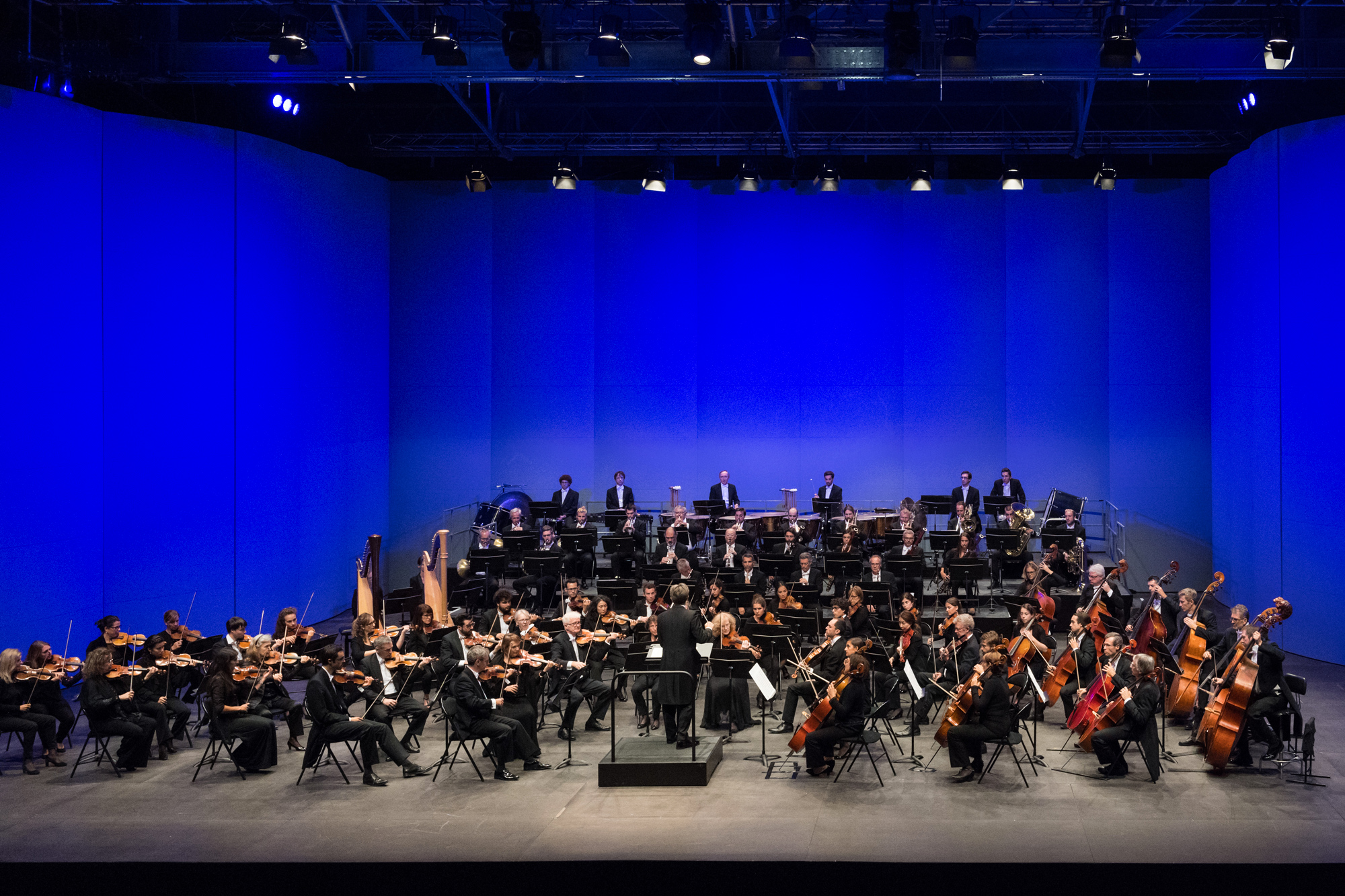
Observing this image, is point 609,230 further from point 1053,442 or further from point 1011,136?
point 1053,442

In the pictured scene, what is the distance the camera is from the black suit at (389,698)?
1036cm

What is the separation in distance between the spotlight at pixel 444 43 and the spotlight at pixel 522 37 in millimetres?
559

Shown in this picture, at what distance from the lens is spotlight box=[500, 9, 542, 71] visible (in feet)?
40.6

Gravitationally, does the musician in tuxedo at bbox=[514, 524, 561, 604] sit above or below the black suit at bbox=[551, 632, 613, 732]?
above

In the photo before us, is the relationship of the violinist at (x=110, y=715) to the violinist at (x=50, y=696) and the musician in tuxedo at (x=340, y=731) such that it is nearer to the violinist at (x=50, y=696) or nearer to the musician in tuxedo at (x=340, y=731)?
the violinist at (x=50, y=696)

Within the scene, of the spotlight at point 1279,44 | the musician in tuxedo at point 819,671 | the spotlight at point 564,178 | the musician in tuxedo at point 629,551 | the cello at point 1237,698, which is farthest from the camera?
the spotlight at point 564,178

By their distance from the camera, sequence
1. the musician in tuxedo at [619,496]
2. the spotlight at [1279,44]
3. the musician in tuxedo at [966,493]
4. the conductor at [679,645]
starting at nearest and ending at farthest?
1. the conductor at [679,645]
2. the spotlight at [1279,44]
3. the musician in tuxedo at [966,493]
4. the musician in tuxedo at [619,496]

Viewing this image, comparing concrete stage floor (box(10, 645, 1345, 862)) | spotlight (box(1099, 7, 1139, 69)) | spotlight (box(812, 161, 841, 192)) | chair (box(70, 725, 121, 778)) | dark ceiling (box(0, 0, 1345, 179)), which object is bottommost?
concrete stage floor (box(10, 645, 1345, 862))

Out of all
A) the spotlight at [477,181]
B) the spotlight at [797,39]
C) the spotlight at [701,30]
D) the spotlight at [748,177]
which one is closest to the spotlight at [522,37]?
the spotlight at [701,30]

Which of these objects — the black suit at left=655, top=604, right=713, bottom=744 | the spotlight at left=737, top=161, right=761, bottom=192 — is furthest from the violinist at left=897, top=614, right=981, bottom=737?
the spotlight at left=737, top=161, right=761, bottom=192

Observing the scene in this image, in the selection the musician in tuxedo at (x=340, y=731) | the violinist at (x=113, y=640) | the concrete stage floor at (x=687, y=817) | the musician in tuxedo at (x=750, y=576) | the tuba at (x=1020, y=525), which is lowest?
the concrete stage floor at (x=687, y=817)

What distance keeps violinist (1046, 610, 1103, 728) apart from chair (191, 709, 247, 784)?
769 cm

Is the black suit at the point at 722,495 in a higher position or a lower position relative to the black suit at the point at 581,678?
higher

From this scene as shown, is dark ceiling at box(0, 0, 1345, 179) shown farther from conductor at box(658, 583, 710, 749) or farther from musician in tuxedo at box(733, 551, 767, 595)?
conductor at box(658, 583, 710, 749)
